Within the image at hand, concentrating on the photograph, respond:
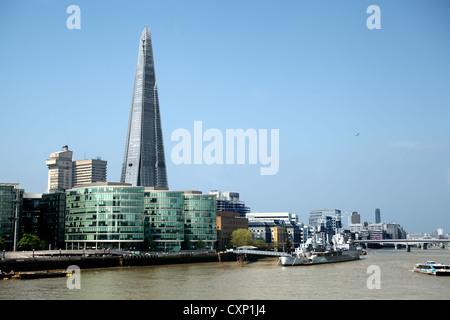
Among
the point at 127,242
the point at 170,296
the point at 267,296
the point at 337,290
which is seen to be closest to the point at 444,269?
the point at 337,290

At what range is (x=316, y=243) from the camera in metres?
158

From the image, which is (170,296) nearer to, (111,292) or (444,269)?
(111,292)

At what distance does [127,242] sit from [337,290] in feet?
308

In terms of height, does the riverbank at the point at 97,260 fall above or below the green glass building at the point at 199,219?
below

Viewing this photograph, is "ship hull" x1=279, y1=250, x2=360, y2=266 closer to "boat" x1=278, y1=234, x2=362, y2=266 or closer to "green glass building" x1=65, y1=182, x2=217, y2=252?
"boat" x1=278, y1=234, x2=362, y2=266

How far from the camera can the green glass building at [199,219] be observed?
181 metres

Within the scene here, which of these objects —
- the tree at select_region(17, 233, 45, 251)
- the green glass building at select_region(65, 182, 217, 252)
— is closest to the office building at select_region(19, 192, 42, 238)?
the green glass building at select_region(65, 182, 217, 252)

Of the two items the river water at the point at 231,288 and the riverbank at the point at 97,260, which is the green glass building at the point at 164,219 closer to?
the riverbank at the point at 97,260

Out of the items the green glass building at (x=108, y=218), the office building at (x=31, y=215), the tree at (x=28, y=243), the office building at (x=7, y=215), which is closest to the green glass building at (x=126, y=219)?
the green glass building at (x=108, y=218)

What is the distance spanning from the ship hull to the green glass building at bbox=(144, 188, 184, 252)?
45.8 meters

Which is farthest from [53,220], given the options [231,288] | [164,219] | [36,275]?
[231,288]

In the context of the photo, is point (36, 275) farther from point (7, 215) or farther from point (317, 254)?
point (317, 254)

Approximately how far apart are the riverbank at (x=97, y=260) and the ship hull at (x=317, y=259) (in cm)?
3114

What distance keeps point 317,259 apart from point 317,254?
4096 millimetres
